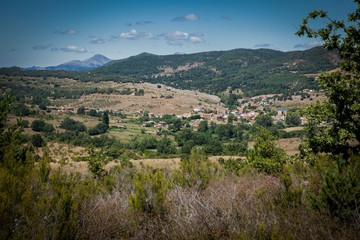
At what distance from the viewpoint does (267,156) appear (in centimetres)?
1490

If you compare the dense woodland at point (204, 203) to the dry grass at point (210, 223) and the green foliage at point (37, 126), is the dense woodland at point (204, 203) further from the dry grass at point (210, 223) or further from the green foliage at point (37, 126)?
the green foliage at point (37, 126)

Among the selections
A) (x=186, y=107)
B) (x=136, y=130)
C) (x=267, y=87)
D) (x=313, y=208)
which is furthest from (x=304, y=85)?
(x=313, y=208)

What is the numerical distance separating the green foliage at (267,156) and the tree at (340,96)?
13.3ft

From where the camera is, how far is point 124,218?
5238 millimetres

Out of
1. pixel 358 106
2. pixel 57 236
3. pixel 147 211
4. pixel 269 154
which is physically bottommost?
pixel 269 154

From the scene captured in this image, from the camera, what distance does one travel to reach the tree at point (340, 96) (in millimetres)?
8453

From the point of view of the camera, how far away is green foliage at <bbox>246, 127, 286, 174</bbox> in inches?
534

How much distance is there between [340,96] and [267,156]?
7.57 m

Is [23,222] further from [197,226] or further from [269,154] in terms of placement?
[269,154]

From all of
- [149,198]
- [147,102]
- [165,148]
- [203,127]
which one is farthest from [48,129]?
[149,198]

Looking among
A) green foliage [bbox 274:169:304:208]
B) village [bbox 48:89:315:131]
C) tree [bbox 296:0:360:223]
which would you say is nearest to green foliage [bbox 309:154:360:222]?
green foliage [bbox 274:169:304:208]

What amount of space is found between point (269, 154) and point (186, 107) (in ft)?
361

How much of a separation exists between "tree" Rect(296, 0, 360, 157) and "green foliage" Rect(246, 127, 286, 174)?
4060 mm

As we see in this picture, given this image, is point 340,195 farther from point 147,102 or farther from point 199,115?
point 147,102
